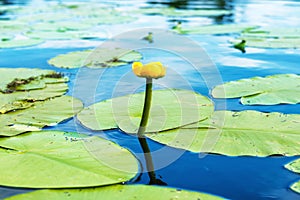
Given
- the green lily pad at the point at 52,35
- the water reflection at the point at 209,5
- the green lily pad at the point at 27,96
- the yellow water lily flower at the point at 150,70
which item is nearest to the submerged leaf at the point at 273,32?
the water reflection at the point at 209,5

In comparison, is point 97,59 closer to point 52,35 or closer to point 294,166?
point 52,35

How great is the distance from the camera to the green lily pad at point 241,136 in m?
1.50

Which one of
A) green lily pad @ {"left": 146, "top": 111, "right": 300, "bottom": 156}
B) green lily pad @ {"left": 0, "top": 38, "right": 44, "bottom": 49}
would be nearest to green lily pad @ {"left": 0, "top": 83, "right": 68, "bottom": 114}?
green lily pad @ {"left": 146, "top": 111, "right": 300, "bottom": 156}

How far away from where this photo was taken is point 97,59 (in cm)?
322

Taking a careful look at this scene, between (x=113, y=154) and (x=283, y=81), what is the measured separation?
132 cm

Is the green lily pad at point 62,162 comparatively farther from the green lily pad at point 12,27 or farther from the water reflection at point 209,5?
the water reflection at point 209,5

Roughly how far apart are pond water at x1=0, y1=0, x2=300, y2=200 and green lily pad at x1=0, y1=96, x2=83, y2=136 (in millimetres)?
61

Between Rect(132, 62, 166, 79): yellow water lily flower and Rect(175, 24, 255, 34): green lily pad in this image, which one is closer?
Rect(132, 62, 166, 79): yellow water lily flower

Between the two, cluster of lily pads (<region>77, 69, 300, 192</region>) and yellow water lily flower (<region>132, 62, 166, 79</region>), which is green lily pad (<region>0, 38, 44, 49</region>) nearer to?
cluster of lily pads (<region>77, 69, 300, 192</region>)

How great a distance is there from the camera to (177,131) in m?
1.64

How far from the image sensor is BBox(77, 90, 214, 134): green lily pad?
1.71 meters

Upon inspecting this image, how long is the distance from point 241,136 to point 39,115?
96 cm

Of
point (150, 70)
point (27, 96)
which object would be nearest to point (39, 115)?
point (27, 96)

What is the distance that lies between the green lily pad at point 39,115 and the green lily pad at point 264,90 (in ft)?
2.63
